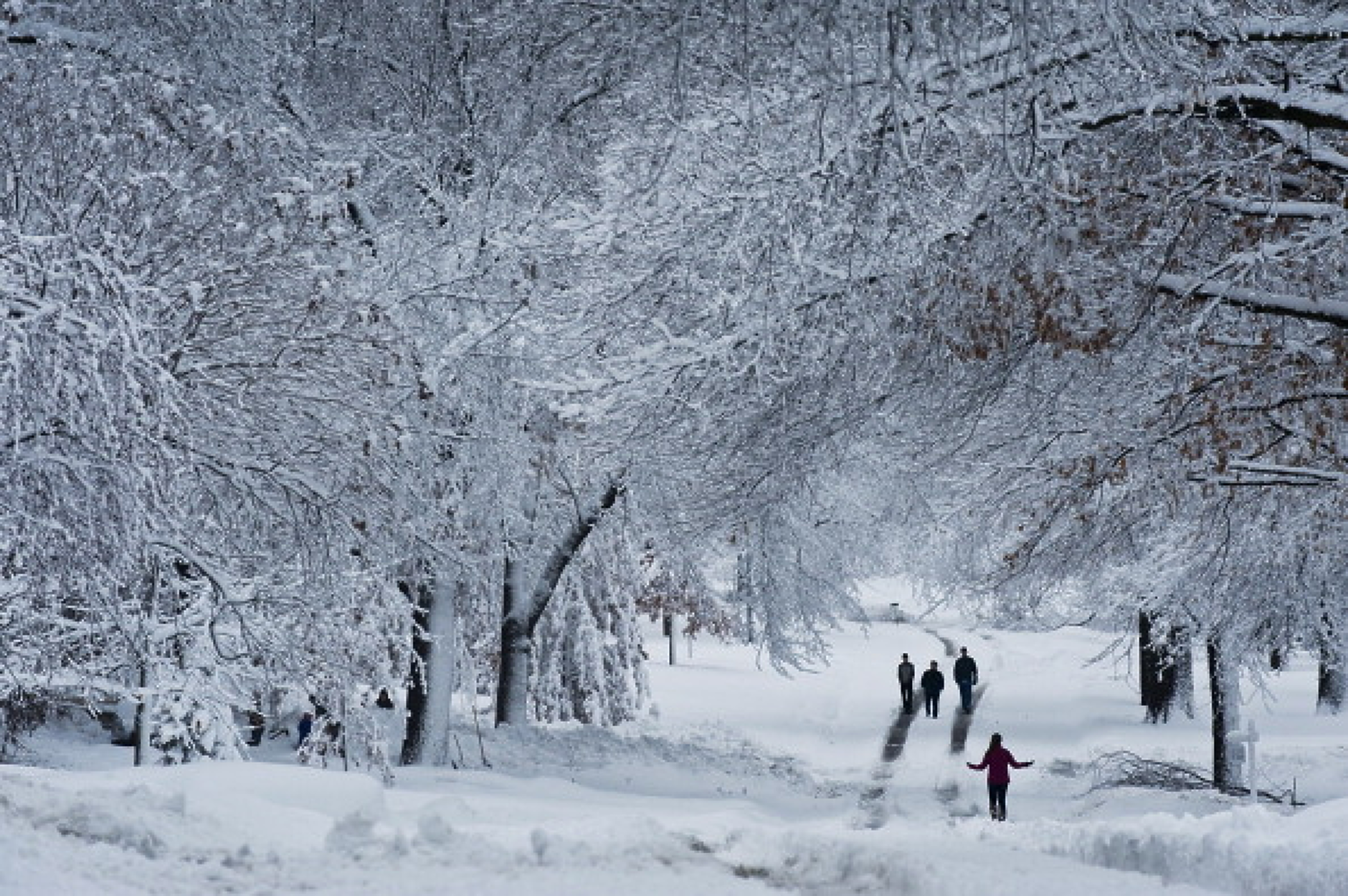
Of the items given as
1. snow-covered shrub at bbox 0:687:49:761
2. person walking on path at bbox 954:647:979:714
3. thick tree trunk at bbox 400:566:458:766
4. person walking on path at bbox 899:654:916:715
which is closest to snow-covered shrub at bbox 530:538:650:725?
person walking on path at bbox 899:654:916:715

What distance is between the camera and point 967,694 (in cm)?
3528

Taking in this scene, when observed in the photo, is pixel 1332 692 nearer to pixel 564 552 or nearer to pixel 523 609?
pixel 523 609

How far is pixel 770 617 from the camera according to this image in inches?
1071

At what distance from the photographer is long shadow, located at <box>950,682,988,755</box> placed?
3006 cm

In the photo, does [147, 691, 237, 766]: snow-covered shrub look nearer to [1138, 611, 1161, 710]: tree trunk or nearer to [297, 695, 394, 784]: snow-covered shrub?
[297, 695, 394, 784]: snow-covered shrub

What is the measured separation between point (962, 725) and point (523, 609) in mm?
12582

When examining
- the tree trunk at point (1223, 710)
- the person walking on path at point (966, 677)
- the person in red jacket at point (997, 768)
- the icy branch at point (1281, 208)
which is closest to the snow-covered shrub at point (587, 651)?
the person walking on path at point (966, 677)

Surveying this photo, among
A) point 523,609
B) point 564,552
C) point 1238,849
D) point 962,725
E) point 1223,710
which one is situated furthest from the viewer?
point 962,725

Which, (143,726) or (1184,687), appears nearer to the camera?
(143,726)

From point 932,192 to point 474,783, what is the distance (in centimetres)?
1016

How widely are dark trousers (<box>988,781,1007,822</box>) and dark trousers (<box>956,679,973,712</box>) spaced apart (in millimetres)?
15532

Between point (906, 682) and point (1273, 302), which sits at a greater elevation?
point (1273, 302)

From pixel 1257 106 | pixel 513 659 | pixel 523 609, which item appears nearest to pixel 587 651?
pixel 513 659

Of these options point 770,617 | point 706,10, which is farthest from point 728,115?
point 770,617
